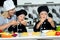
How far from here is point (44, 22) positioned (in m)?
2.00

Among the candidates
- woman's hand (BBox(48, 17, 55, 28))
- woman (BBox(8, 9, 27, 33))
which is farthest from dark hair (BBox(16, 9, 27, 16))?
woman's hand (BBox(48, 17, 55, 28))

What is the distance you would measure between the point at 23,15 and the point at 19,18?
0.19ft

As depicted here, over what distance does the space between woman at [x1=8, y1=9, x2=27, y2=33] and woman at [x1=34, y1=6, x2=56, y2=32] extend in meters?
0.14

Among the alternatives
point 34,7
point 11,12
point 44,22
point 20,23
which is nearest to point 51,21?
point 44,22

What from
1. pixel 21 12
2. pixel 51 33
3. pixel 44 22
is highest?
pixel 21 12

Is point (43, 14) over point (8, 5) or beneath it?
beneath

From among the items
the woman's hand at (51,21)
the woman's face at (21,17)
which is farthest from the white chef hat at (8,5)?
the woman's hand at (51,21)

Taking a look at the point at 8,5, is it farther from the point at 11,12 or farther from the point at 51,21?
the point at 51,21

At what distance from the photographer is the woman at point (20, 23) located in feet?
6.50

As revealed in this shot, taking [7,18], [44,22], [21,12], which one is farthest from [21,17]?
[44,22]

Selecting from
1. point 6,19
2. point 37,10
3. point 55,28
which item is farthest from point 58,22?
point 6,19

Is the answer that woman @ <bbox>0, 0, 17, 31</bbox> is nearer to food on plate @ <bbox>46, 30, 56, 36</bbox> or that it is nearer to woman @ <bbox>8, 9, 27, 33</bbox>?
woman @ <bbox>8, 9, 27, 33</bbox>

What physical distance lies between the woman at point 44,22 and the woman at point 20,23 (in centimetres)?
14

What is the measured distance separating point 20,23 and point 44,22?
0.91ft
